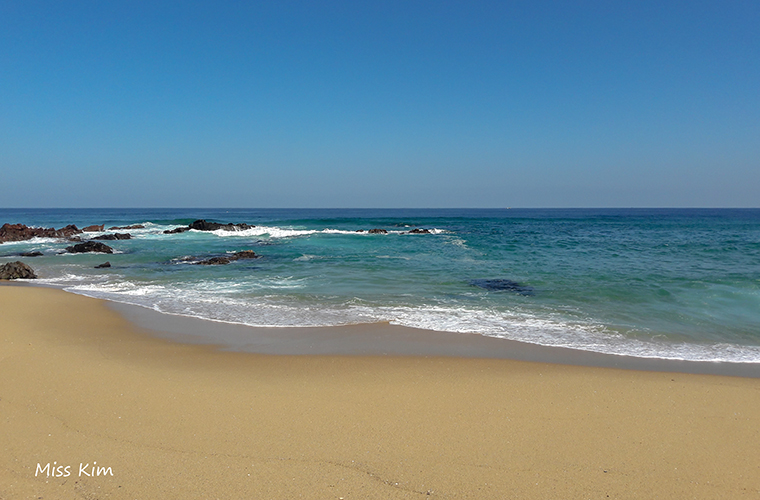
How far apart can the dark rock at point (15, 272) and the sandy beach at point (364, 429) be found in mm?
10049

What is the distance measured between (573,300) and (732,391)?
17.2 feet

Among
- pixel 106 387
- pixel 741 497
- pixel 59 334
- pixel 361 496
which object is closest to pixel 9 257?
pixel 59 334

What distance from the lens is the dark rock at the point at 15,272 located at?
1310 centimetres

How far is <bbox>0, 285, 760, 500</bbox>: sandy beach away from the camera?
2945mm

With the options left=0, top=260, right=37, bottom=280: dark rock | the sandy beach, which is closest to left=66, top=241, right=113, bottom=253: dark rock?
left=0, top=260, right=37, bottom=280: dark rock

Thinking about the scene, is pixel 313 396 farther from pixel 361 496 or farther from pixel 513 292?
pixel 513 292

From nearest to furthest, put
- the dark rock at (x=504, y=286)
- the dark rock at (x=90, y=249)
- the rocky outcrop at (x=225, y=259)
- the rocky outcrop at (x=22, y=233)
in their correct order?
the dark rock at (x=504, y=286)
the rocky outcrop at (x=225, y=259)
the dark rock at (x=90, y=249)
the rocky outcrop at (x=22, y=233)

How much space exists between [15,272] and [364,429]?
15483mm

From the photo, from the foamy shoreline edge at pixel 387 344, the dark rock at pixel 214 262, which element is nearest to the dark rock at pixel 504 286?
the foamy shoreline edge at pixel 387 344

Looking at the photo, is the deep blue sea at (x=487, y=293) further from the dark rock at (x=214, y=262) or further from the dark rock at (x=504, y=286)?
the dark rock at (x=214, y=262)

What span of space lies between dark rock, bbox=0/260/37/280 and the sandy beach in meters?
10.0

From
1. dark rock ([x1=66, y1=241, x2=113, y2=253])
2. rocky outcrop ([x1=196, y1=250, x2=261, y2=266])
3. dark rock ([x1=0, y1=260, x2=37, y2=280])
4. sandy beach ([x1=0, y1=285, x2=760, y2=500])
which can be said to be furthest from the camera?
dark rock ([x1=66, y1=241, x2=113, y2=253])

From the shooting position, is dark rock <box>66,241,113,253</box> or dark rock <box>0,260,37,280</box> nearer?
dark rock <box>0,260,37,280</box>

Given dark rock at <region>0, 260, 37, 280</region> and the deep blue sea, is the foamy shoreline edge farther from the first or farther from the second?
dark rock at <region>0, 260, 37, 280</region>
